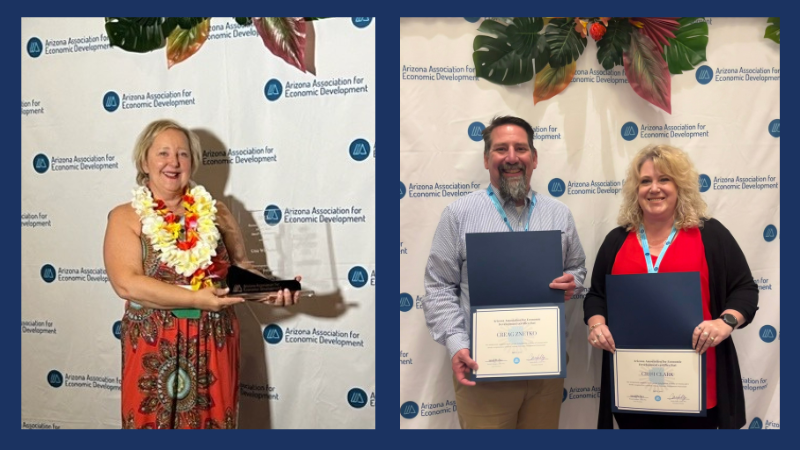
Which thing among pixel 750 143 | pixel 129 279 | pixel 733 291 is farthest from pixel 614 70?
pixel 129 279

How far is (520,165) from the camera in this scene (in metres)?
2.77

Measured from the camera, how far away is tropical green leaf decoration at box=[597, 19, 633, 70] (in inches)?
125

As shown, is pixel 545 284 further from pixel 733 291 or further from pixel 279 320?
pixel 279 320

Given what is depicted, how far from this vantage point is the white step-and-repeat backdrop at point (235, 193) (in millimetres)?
3094

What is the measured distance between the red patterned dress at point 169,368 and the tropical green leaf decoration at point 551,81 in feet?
7.10

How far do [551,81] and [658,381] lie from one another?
171 centimetres

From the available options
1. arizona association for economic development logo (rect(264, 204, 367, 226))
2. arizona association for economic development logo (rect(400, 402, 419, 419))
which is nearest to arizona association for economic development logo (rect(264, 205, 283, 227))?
arizona association for economic development logo (rect(264, 204, 367, 226))

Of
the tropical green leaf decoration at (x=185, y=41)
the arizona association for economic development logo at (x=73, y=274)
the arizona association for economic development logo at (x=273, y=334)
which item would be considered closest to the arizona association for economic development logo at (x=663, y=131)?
the arizona association for economic development logo at (x=273, y=334)

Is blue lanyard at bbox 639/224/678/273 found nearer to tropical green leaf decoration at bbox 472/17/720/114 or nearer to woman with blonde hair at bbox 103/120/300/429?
tropical green leaf decoration at bbox 472/17/720/114

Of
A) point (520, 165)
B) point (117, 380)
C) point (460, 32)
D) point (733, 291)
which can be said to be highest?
point (460, 32)

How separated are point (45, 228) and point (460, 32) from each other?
9.17 feet

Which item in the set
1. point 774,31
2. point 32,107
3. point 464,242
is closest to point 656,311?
point 464,242

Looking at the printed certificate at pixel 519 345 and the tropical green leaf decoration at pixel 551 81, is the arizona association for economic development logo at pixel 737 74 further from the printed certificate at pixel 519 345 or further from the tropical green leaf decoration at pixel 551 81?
the printed certificate at pixel 519 345

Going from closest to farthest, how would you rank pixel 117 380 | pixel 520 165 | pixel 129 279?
pixel 129 279 < pixel 520 165 < pixel 117 380
